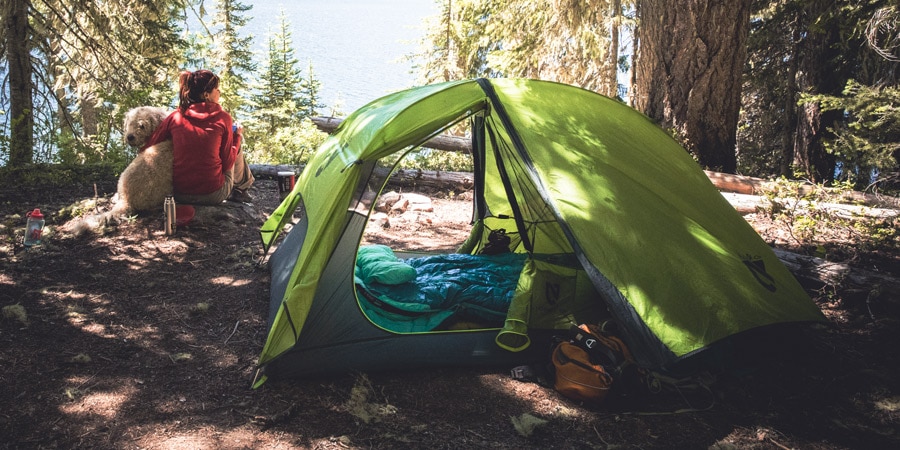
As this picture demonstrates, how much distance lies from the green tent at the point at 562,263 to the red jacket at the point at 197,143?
78.9 inches

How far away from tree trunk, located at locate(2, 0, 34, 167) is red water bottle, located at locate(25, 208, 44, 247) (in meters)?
2.93

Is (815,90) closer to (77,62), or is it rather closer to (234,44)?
(77,62)

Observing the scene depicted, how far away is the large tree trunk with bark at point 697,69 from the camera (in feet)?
19.7

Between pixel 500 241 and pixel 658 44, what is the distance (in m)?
3.22

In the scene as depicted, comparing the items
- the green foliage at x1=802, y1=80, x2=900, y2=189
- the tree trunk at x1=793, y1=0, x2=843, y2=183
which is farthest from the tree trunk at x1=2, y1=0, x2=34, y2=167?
the tree trunk at x1=793, y1=0, x2=843, y2=183

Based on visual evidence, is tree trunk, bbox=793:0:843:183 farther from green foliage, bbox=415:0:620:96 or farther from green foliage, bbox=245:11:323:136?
green foliage, bbox=245:11:323:136

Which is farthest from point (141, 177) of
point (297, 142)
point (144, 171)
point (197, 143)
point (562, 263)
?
point (297, 142)

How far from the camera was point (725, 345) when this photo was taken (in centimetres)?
327

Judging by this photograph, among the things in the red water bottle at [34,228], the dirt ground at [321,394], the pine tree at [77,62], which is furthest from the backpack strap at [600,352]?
the pine tree at [77,62]

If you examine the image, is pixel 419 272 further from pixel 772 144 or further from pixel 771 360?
pixel 772 144

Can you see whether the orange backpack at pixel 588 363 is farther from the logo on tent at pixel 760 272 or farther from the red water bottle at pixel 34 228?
the red water bottle at pixel 34 228

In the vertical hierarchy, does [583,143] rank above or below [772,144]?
below

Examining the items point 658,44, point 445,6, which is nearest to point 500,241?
point 658,44

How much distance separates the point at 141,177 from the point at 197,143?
0.66 metres
